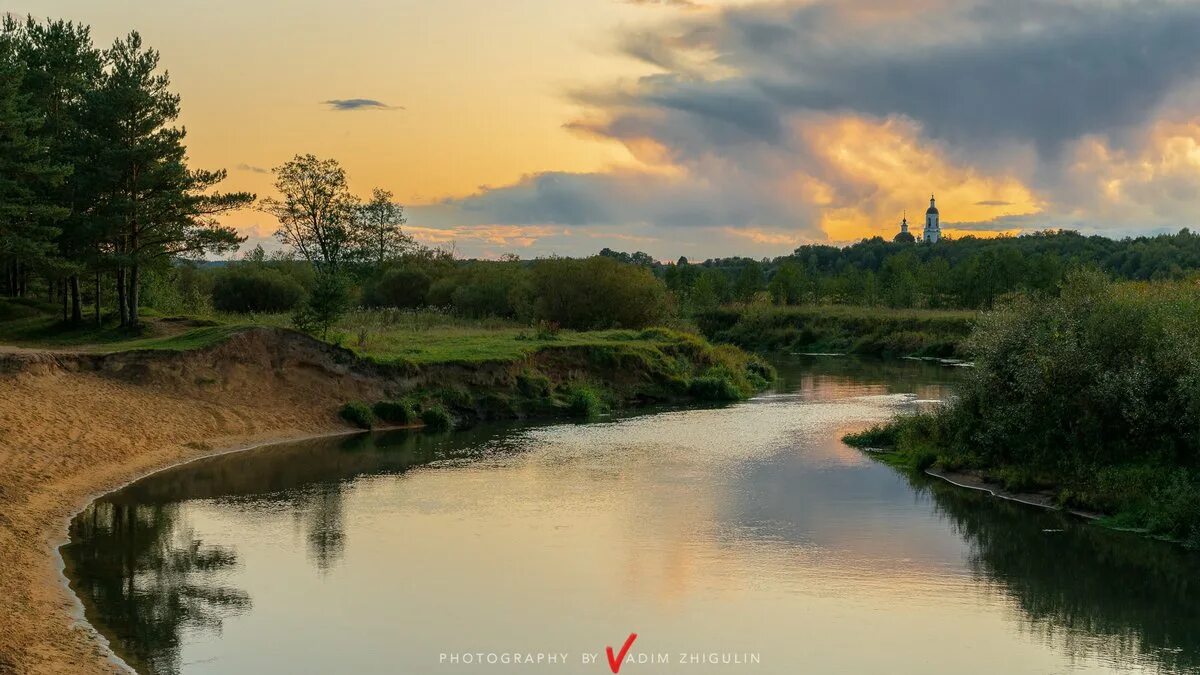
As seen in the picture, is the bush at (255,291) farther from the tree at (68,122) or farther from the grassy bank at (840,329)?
the grassy bank at (840,329)

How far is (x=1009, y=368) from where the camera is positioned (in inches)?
1134

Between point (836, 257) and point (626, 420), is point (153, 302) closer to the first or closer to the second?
point (626, 420)

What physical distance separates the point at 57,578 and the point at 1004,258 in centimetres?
Result: 9383

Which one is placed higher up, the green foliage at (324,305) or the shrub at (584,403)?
the green foliage at (324,305)

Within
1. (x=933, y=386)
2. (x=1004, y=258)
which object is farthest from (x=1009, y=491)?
(x=1004, y=258)

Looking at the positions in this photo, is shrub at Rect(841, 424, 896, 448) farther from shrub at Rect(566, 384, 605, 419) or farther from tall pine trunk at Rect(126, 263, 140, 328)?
tall pine trunk at Rect(126, 263, 140, 328)

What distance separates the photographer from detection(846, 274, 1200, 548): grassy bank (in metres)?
24.4

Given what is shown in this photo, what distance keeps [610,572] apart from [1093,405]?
1367cm

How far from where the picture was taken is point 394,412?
1604 inches

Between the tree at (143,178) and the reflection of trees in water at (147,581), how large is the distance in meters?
20.3

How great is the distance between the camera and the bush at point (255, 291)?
252 ft

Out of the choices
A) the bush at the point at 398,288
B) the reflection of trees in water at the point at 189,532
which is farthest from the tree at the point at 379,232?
the reflection of trees in water at the point at 189,532

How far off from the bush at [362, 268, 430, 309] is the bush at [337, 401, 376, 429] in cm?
5024

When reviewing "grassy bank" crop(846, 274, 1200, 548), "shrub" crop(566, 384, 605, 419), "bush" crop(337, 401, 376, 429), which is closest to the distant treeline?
"shrub" crop(566, 384, 605, 419)
